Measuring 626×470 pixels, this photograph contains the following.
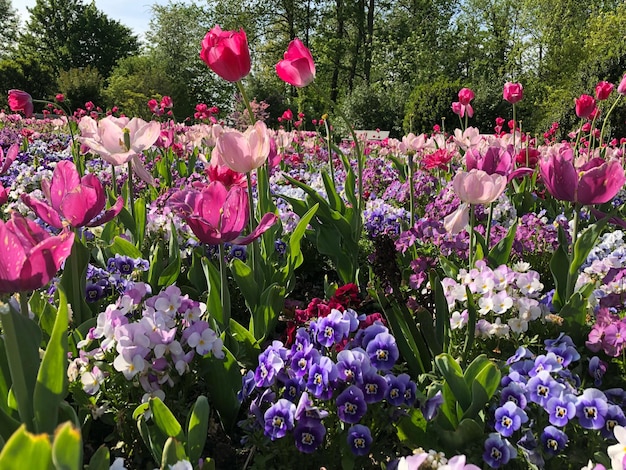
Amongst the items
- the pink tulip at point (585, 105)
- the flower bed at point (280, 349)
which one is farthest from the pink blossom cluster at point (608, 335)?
the pink tulip at point (585, 105)

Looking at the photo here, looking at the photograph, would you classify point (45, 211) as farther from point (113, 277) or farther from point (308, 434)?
point (308, 434)

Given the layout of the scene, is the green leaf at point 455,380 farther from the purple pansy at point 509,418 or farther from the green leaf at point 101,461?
the green leaf at point 101,461

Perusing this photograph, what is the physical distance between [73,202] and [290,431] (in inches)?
35.9

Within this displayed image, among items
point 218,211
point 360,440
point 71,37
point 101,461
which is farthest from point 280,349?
point 71,37

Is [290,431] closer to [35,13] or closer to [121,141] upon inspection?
[121,141]

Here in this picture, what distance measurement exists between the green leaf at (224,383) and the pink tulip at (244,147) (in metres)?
0.60

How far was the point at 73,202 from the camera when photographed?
157cm

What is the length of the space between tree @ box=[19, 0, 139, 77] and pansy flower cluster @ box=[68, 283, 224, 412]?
4805 centimetres

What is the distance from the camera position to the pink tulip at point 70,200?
156 cm

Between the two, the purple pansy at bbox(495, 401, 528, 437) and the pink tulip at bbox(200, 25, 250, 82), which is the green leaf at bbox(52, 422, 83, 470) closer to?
the purple pansy at bbox(495, 401, 528, 437)

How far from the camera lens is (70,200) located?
1.57 meters

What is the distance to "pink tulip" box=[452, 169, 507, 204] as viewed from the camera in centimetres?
184

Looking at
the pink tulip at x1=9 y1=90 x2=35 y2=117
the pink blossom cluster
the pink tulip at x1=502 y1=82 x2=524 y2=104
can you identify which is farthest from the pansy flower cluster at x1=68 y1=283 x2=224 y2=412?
the pink tulip at x1=502 y1=82 x2=524 y2=104

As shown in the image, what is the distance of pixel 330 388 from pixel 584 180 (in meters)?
1.05
